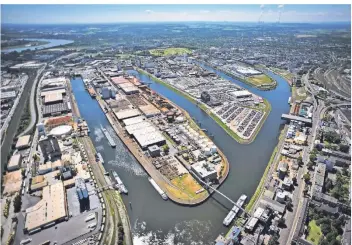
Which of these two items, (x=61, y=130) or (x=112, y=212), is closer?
(x=112, y=212)

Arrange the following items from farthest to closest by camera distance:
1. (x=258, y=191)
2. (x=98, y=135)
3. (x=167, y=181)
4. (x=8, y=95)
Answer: (x=8, y=95), (x=98, y=135), (x=167, y=181), (x=258, y=191)

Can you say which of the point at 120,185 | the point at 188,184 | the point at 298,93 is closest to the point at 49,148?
the point at 120,185

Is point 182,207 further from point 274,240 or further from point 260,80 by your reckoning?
point 260,80

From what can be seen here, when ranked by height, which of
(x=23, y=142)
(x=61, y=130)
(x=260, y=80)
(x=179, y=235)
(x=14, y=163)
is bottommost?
(x=179, y=235)

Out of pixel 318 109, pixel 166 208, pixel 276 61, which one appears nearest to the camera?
pixel 166 208

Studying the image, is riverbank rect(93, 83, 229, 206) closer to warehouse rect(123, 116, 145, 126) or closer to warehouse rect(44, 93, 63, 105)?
warehouse rect(123, 116, 145, 126)

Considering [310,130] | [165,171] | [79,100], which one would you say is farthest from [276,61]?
[165,171]

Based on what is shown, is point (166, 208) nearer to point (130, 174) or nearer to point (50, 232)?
point (130, 174)
